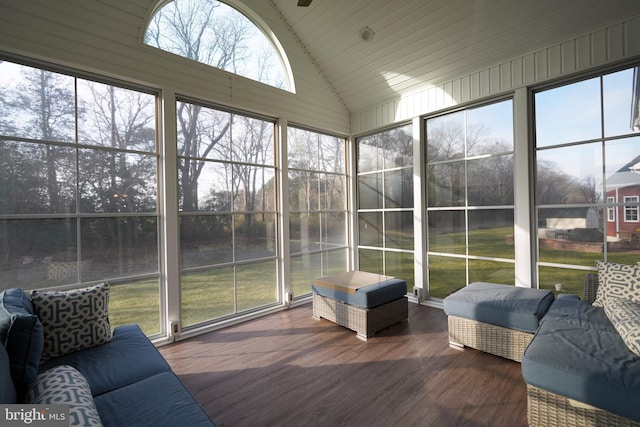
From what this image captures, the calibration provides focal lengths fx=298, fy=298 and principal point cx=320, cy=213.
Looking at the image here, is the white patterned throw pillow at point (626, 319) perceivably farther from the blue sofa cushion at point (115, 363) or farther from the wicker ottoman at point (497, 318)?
the blue sofa cushion at point (115, 363)

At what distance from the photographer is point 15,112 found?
2.55m

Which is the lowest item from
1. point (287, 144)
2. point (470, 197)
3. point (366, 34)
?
point (470, 197)

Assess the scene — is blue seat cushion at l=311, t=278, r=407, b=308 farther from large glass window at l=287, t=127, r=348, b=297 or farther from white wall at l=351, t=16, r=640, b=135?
white wall at l=351, t=16, r=640, b=135

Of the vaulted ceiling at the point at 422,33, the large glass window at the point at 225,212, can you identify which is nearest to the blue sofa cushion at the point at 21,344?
the large glass window at the point at 225,212

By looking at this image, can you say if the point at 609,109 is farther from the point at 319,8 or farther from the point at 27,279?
the point at 27,279

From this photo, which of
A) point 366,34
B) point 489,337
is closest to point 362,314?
point 489,337

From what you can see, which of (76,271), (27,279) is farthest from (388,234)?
(27,279)

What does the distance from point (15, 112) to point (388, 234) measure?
4.63 m

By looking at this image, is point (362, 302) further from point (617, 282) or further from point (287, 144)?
point (287, 144)

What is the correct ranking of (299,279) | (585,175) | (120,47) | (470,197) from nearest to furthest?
(120,47) < (585,175) < (470,197) < (299,279)

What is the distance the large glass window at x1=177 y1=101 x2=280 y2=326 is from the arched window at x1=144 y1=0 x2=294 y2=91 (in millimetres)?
626

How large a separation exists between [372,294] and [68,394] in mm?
2640

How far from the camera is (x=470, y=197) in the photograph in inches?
158

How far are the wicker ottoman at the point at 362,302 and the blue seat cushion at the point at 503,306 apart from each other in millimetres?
681
